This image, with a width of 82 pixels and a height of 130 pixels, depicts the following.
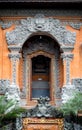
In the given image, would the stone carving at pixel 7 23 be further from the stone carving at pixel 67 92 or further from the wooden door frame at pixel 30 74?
the stone carving at pixel 67 92

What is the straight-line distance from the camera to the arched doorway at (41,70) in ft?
54.4

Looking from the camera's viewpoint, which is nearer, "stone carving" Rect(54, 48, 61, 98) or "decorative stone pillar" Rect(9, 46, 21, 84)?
"decorative stone pillar" Rect(9, 46, 21, 84)

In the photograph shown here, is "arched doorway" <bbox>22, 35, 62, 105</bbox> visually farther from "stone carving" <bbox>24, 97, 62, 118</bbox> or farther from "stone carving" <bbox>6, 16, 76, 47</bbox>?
"stone carving" <bbox>24, 97, 62, 118</bbox>

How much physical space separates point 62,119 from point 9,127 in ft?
6.02

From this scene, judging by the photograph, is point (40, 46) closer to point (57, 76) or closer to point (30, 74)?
point (30, 74)

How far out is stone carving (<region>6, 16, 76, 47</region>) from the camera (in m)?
16.2

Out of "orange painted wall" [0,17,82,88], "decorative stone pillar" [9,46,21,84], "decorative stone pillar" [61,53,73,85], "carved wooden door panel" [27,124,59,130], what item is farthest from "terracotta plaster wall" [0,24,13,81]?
"carved wooden door panel" [27,124,59,130]

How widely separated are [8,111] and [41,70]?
4.57 m

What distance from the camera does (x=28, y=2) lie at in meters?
16.1

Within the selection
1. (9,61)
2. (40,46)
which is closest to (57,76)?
(40,46)

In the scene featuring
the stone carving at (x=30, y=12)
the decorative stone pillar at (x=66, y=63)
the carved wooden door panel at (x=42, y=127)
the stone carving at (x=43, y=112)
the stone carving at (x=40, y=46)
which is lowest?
the carved wooden door panel at (x=42, y=127)

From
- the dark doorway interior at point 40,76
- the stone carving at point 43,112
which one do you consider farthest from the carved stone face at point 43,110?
the dark doorway interior at point 40,76

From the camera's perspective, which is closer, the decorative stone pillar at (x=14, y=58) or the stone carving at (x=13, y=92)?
the stone carving at (x=13, y=92)

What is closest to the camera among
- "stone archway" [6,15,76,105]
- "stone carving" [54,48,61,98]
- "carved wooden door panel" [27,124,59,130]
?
"carved wooden door panel" [27,124,59,130]
